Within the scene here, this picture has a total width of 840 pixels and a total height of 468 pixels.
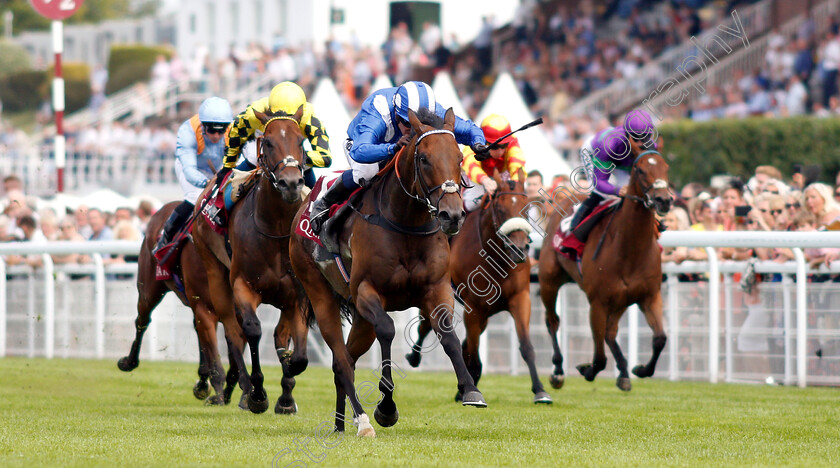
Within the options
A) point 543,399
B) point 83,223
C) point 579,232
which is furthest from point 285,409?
point 83,223

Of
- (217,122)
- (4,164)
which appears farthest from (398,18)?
(217,122)

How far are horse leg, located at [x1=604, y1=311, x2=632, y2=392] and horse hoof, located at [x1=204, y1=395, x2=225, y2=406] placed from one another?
9.29ft

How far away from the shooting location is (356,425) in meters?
6.72

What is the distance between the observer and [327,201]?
7117 mm

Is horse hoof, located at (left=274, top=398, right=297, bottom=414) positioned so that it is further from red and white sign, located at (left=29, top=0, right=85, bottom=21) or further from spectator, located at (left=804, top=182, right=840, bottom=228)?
red and white sign, located at (left=29, top=0, right=85, bottom=21)

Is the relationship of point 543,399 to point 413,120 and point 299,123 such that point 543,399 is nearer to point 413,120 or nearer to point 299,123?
point 299,123

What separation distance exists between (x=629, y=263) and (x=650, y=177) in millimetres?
768

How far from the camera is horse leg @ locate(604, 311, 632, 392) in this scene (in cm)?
922

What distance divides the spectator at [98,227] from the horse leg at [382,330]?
7.56 metres

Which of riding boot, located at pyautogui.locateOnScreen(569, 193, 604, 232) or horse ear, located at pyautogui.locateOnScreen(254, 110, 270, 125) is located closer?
horse ear, located at pyautogui.locateOnScreen(254, 110, 270, 125)

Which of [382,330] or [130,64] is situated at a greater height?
[130,64]

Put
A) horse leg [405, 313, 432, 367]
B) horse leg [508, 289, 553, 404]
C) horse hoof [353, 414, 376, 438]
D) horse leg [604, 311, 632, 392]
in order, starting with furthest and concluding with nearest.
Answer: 1. horse leg [405, 313, 432, 367]
2. horse leg [604, 311, 632, 392]
3. horse leg [508, 289, 553, 404]
4. horse hoof [353, 414, 376, 438]

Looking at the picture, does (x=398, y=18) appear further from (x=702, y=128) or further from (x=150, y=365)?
(x=150, y=365)

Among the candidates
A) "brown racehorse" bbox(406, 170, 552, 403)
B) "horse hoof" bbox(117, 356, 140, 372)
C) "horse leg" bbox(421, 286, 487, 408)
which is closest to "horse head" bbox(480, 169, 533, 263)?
"brown racehorse" bbox(406, 170, 552, 403)
